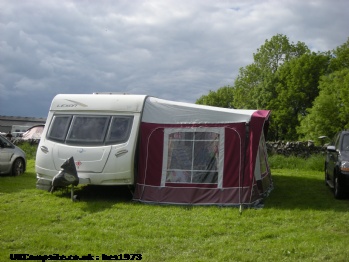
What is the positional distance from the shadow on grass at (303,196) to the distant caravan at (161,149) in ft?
1.83

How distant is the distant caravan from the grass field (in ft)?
1.84

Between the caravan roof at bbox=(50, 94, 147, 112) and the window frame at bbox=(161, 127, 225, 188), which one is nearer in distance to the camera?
the window frame at bbox=(161, 127, 225, 188)

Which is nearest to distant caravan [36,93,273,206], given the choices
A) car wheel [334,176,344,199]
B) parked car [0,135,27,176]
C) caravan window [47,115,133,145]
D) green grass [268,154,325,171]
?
caravan window [47,115,133,145]

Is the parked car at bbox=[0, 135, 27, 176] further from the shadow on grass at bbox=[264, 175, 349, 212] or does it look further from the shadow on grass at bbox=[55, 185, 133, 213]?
the shadow on grass at bbox=[264, 175, 349, 212]

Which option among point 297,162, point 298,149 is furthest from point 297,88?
point 297,162

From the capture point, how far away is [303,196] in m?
11.1

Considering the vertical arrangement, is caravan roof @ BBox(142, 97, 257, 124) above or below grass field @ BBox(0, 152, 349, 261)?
above

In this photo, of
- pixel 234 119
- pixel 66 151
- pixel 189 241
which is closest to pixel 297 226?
pixel 189 241

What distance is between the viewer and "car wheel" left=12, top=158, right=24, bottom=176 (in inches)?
582

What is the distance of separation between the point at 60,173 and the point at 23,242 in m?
3.20

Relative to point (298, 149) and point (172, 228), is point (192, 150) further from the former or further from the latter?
point (298, 149)

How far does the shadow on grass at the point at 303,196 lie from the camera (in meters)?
9.68

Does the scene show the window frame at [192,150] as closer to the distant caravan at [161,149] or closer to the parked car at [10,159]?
the distant caravan at [161,149]

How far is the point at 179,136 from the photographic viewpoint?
10258 millimetres
